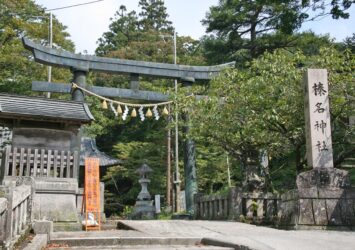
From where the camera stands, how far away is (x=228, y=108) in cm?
1209

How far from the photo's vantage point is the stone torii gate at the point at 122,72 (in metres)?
15.9

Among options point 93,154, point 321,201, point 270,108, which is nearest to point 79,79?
point 270,108

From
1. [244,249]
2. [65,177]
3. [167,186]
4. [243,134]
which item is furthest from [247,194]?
[167,186]

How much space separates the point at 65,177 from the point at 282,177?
12.7 m

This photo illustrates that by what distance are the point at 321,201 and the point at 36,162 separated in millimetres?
7062

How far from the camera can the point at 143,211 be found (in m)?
19.4

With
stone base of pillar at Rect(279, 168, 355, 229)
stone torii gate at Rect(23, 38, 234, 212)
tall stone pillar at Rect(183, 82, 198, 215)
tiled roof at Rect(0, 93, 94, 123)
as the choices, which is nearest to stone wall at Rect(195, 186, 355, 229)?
stone base of pillar at Rect(279, 168, 355, 229)

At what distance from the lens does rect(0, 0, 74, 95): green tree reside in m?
23.0

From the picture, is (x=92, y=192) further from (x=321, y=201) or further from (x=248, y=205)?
(x=321, y=201)

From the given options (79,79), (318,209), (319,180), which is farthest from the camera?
(79,79)

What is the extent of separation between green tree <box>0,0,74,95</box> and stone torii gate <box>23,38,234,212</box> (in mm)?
7858

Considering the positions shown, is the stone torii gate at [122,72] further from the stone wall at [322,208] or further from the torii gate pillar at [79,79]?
the stone wall at [322,208]

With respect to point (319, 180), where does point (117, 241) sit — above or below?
below

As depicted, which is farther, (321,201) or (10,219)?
(321,201)
